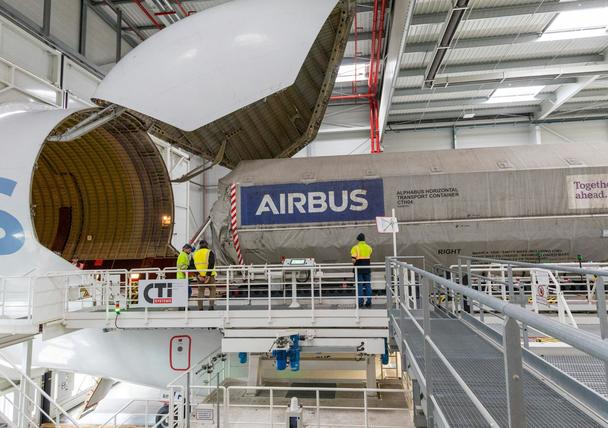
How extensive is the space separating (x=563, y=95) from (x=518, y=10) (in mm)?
8950

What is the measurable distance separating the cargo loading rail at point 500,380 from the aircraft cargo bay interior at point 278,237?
0.13ft

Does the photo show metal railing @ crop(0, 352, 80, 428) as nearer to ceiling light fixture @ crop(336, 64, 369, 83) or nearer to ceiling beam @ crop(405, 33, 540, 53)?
ceiling beam @ crop(405, 33, 540, 53)

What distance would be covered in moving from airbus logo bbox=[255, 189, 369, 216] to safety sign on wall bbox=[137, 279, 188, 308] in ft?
9.85

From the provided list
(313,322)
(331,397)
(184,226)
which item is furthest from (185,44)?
(184,226)

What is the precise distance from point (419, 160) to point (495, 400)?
834 cm

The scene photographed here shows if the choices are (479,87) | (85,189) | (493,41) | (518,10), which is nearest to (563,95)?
(479,87)

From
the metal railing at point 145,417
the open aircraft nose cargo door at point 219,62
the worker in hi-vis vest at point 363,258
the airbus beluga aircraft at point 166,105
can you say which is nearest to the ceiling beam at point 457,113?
the airbus beluga aircraft at point 166,105

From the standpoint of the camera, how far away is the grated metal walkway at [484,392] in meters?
A: 2.90

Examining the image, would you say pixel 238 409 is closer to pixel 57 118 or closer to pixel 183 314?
pixel 183 314

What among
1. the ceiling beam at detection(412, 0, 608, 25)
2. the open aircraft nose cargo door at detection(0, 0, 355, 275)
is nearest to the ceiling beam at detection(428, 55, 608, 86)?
the ceiling beam at detection(412, 0, 608, 25)

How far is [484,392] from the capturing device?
11.2 feet

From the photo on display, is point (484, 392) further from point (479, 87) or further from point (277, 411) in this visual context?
point (479, 87)

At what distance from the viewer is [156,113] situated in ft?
30.0

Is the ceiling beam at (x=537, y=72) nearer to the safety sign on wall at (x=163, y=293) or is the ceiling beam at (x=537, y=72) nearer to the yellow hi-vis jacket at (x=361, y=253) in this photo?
the yellow hi-vis jacket at (x=361, y=253)
